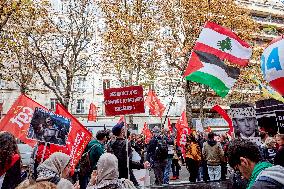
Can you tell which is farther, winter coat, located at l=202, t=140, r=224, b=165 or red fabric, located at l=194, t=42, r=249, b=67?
winter coat, located at l=202, t=140, r=224, b=165

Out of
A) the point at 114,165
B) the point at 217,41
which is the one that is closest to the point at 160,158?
the point at 217,41

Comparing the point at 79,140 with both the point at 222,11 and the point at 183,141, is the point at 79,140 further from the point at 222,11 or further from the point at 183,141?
the point at 222,11

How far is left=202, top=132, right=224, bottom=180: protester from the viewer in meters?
10.2

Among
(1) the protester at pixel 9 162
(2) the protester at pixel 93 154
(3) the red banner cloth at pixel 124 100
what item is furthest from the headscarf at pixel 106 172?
(3) the red banner cloth at pixel 124 100

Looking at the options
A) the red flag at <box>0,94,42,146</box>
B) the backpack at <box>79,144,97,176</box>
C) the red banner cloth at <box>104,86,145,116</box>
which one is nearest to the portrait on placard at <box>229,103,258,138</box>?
the red banner cloth at <box>104,86,145,116</box>

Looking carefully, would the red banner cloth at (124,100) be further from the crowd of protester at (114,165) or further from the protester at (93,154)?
the protester at (93,154)

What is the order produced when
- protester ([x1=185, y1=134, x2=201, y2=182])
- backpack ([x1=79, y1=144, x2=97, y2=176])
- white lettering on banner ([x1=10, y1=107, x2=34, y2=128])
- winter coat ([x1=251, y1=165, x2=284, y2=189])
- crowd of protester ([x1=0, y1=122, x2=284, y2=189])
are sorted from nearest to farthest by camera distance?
winter coat ([x1=251, y1=165, x2=284, y2=189])
crowd of protester ([x1=0, y1=122, x2=284, y2=189])
white lettering on banner ([x1=10, y1=107, x2=34, y2=128])
backpack ([x1=79, y1=144, x2=97, y2=176])
protester ([x1=185, y1=134, x2=201, y2=182])

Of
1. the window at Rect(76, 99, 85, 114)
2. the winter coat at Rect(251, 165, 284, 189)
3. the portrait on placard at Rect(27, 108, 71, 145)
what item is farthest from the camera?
the window at Rect(76, 99, 85, 114)

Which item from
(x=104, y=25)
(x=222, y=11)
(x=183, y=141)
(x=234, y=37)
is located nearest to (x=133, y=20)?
(x=104, y=25)

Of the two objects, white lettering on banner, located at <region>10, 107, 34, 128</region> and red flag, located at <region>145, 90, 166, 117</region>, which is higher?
red flag, located at <region>145, 90, 166, 117</region>

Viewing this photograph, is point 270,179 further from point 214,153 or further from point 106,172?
point 214,153

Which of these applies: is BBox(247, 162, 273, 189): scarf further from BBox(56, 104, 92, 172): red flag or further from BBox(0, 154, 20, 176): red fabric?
BBox(56, 104, 92, 172): red flag

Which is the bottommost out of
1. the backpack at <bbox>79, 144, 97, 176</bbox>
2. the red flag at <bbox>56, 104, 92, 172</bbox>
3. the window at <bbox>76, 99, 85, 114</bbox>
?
the backpack at <bbox>79, 144, 97, 176</bbox>

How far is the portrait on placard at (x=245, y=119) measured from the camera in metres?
7.14
